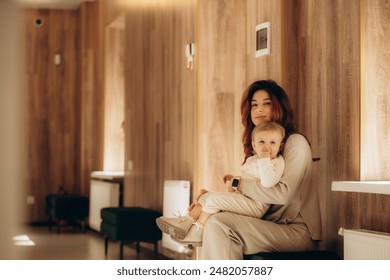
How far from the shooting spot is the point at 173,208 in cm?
481

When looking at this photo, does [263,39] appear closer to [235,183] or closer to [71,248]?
[235,183]

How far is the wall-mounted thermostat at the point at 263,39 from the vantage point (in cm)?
347

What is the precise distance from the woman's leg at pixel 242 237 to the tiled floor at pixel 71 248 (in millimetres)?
2485

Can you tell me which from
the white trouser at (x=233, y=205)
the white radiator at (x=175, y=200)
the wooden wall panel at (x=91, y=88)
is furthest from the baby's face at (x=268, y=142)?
the wooden wall panel at (x=91, y=88)

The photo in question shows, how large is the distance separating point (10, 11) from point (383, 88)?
217 centimetres

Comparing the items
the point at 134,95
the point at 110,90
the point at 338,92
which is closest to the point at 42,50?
the point at 110,90

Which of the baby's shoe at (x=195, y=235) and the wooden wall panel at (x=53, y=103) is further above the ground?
the wooden wall panel at (x=53, y=103)

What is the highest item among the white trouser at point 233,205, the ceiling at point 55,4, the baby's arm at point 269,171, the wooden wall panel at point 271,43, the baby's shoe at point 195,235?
the ceiling at point 55,4

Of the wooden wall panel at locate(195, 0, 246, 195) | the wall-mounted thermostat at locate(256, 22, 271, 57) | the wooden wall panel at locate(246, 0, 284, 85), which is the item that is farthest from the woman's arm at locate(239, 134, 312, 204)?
the wooden wall panel at locate(195, 0, 246, 195)

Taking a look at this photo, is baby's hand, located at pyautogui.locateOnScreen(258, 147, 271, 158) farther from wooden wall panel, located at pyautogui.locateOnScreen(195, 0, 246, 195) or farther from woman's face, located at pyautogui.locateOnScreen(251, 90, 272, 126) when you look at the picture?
wooden wall panel, located at pyautogui.locateOnScreen(195, 0, 246, 195)

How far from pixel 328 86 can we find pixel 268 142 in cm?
65

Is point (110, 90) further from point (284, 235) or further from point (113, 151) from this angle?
point (284, 235)

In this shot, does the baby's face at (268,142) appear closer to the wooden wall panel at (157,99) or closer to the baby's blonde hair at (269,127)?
the baby's blonde hair at (269,127)

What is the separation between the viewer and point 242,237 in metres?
2.68
